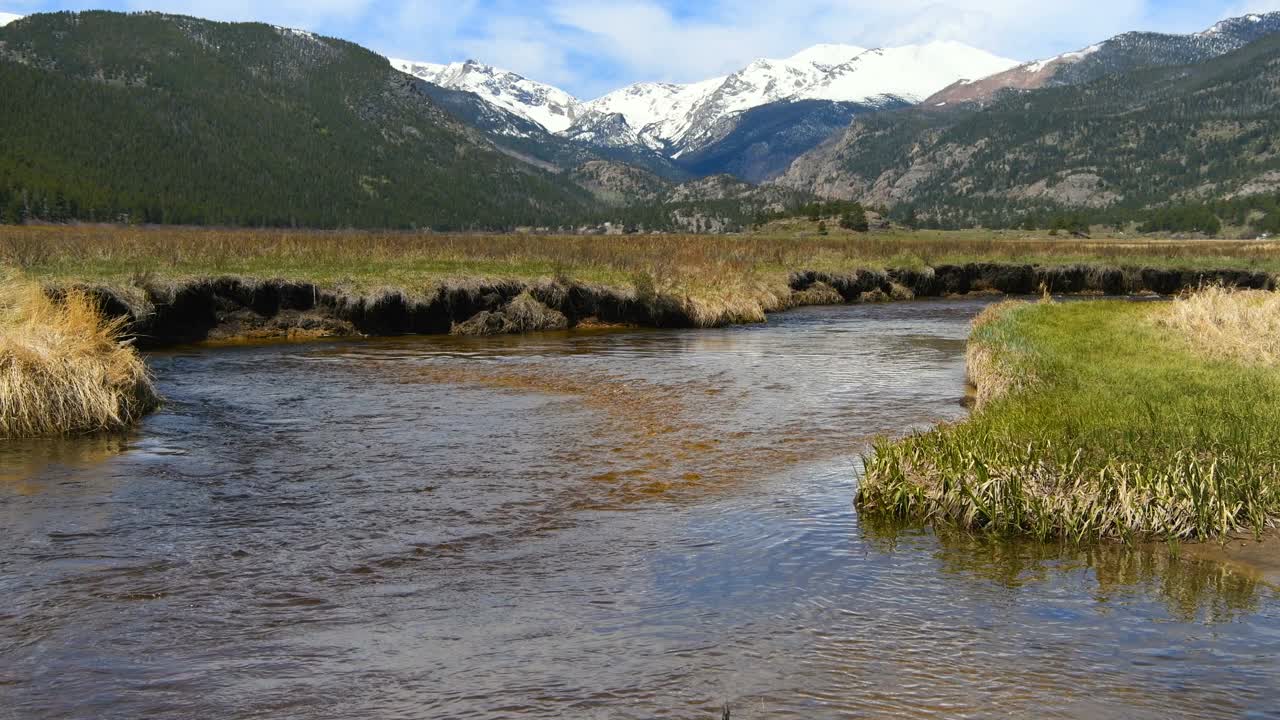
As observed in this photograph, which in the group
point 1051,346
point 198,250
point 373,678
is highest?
point 198,250

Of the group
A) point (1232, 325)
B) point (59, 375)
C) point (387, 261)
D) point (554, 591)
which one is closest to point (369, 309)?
point (387, 261)

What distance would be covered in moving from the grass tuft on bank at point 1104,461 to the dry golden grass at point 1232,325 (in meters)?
2.15

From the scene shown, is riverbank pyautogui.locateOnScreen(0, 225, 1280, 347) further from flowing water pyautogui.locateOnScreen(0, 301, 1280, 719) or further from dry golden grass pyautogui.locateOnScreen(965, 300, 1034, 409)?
flowing water pyautogui.locateOnScreen(0, 301, 1280, 719)

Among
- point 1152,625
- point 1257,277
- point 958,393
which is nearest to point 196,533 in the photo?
point 1152,625

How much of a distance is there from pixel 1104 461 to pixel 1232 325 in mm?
13248

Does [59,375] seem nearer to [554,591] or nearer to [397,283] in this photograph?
[554,591]

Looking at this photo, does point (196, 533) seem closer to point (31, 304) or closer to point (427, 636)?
point (427, 636)

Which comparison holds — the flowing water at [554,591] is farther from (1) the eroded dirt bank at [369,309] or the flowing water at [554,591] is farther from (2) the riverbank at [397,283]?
(2) the riverbank at [397,283]

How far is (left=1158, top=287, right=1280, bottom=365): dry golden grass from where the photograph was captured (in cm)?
1888

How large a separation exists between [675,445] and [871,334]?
21.2 m

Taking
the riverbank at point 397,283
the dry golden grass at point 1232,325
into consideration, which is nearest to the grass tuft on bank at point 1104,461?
the dry golden grass at point 1232,325

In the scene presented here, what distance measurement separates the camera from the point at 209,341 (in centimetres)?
3195

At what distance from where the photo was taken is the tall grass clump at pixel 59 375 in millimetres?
16484

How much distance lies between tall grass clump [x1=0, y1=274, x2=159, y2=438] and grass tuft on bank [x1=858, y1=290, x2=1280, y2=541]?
12730 mm
